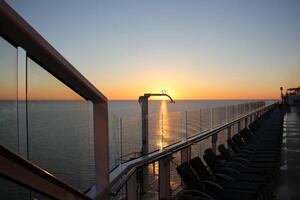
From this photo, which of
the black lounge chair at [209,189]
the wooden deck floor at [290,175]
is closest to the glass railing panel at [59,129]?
the black lounge chair at [209,189]

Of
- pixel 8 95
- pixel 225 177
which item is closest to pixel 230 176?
pixel 225 177

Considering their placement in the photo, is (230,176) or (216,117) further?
(216,117)

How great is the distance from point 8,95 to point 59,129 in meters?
0.46

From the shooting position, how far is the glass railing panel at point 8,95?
1.07 m

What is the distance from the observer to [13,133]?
1.17 m

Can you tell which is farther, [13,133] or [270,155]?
[270,155]

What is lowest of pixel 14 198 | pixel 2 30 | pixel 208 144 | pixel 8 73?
pixel 208 144

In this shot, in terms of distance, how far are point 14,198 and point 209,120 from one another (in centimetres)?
752

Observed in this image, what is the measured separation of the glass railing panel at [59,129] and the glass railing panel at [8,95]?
0.10 meters

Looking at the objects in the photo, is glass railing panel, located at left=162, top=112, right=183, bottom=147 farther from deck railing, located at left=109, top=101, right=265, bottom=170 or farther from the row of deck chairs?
the row of deck chairs

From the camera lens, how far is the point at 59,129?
154 centimetres

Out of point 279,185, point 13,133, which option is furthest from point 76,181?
point 279,185

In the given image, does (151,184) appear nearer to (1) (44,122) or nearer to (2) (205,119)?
(1) (44,122)

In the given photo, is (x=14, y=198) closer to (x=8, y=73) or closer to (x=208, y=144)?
(x=8, y=73)
